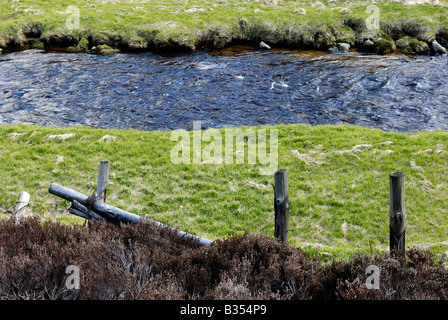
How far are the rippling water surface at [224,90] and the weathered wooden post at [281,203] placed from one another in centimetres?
1151

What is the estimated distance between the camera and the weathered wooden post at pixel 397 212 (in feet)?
25.0

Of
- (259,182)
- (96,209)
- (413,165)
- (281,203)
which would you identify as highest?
(281,203)

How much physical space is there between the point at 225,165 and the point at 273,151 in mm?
2179

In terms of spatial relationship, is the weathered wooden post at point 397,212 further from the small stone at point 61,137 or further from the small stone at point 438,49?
the small stone at point 438,49

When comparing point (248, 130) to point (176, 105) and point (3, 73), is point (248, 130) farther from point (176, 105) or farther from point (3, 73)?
point (3, 73)

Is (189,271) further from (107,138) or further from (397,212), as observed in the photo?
(107,138)

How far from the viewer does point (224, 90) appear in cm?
2420

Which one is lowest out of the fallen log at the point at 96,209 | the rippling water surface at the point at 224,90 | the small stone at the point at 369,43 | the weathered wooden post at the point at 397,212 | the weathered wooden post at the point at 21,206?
the rippling water surface at the point at 224,90

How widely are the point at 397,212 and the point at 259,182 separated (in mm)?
6364

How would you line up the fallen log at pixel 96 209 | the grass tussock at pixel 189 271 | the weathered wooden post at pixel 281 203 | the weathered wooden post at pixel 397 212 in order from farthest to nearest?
the fallen log at pixel 96 209 → the weathered wooden post at pixel 281 203 → the weathered wooden post at pixel 397 212 → the grass tussock at pixel 189 271

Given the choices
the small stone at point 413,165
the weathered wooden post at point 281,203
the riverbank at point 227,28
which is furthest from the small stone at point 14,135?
the riverbank at point 227,28

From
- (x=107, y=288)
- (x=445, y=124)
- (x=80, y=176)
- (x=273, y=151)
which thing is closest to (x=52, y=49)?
(x=80, y=176)

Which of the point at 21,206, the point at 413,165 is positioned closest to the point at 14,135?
the point at 21,206

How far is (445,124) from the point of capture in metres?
19.0
